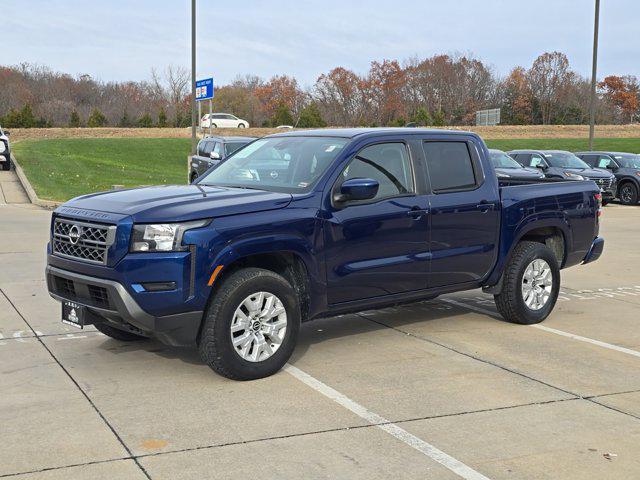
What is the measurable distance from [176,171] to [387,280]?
30.6m

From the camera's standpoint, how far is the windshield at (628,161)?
2592cm

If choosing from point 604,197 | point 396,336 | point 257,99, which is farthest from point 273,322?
point 257,99

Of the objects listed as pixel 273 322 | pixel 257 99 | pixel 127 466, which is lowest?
pixel 127 466

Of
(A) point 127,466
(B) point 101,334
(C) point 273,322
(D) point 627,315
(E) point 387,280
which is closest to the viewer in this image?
(A) point 127,466

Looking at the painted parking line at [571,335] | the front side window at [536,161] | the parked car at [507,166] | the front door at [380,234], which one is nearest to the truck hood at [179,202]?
the front door at [380,234]

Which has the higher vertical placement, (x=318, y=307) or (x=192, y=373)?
(x=318, y=307)

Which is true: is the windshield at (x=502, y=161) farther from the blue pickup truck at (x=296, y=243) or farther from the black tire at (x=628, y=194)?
the blue pickup truck at (x=296, y=243)

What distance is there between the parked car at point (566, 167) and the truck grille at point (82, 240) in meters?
19.8

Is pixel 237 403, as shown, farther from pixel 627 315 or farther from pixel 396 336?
pixel 627 315

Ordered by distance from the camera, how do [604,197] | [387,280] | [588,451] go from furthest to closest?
1. [604,197]
2. [387,280]
3. [588,451]

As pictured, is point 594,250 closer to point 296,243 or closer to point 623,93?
point 296,243

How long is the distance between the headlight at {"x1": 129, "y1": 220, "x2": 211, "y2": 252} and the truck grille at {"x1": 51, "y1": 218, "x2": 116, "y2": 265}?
0.56ft

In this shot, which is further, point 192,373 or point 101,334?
point 101,334

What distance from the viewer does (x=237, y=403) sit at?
5.36 metres
